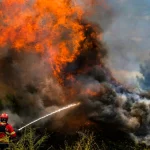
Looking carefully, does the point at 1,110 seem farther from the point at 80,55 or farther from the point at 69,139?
the point at 80,55

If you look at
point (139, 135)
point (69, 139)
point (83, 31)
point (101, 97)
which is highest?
point (83, 31)

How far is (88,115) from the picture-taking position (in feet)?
142

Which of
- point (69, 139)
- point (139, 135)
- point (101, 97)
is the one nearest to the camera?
point (69, 139)

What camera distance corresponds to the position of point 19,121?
3534 cm

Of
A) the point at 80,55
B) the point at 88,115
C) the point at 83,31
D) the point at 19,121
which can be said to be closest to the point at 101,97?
the point at 88,115

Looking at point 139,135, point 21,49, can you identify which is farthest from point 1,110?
point 139,135

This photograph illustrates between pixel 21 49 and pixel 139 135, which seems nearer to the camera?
pixel 21 49

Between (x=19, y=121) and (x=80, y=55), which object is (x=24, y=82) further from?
(x=80, y=55)

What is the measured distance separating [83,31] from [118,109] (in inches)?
556

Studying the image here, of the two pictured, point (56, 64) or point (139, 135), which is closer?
point (56, 64)

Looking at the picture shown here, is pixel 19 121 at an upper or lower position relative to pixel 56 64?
lower

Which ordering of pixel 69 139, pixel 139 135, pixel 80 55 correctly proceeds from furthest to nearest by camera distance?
pixel 139 135, pixel 80 55, pixel 69 139

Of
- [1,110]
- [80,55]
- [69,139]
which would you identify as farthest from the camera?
[80,55]

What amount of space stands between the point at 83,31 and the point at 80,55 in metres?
3.55
